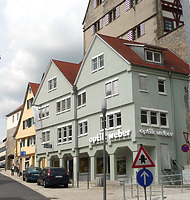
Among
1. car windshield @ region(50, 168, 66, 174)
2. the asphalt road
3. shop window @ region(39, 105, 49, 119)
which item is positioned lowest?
the asphalt road

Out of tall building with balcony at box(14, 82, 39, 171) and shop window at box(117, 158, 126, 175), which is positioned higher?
tall building with balcony at box(14, 82, 39, 171)

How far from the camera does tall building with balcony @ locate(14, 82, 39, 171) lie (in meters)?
51.7

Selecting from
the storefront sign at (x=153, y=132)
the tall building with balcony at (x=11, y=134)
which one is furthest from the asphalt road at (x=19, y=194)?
the tall building with balcony at (x=11, y=134)

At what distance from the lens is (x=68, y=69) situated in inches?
1775

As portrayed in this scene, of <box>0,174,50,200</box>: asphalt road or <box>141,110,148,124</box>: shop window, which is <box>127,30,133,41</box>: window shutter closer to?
<box>141,110,148,124</box>: shop window

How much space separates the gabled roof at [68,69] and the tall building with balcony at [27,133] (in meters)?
8.54

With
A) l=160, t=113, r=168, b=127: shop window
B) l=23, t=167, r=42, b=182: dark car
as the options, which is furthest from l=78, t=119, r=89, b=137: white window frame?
l=160, t=113, r=168, b=127: shop window

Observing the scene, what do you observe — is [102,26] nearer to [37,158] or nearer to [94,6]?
[94,6]

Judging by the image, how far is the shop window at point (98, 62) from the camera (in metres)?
36.8

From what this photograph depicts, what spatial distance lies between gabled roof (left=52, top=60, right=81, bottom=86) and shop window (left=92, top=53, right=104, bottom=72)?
4.13 m

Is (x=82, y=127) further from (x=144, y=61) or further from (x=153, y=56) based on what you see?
(x=153, y=56)

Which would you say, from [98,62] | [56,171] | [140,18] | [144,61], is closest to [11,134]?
[140,18]

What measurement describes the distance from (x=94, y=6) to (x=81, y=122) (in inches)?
867

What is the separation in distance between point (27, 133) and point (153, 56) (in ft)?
80.8
